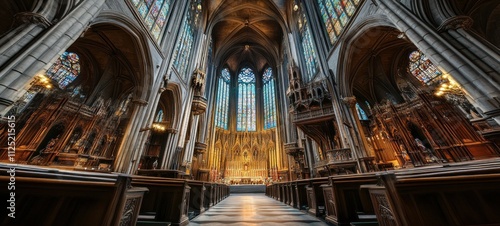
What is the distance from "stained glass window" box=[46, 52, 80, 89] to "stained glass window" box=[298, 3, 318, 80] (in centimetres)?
1438

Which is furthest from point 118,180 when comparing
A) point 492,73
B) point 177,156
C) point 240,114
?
point 240,114

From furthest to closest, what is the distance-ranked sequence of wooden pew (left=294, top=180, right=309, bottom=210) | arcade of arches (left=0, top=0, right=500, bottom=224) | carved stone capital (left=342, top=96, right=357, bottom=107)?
carved stone capital (left=342, top=96, right=357, bottom=107) → wooden pew (left=294, top=180, right=309, bottom=210) → arcade of arches (left=0, top=0, right=500, bottom=224)

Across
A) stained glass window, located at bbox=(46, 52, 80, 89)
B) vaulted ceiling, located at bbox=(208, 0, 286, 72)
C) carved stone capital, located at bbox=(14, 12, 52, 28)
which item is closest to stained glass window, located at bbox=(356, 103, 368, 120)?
vaulted ceiling, located at bbox=(208, 0, 286, 72)

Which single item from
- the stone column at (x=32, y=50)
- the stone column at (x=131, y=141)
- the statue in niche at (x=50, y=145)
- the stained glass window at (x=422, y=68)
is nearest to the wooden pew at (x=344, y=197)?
the stone column at (x=32, y=50)

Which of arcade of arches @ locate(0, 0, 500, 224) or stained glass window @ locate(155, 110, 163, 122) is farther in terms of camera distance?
stained glass window @ locate(155, 110, 163, 122)

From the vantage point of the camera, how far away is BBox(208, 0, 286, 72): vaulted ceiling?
1627 centimetres

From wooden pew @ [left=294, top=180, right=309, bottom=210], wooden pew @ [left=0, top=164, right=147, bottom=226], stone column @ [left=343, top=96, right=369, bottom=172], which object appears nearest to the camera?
wooden pew @ [left=0, top=164, right=147, bottom=226]

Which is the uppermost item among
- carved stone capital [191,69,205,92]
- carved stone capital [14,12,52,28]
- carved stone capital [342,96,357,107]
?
carved stone capital [191,69,205,92]

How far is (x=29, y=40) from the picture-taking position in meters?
3.17

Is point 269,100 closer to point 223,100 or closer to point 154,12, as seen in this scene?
point 223,100

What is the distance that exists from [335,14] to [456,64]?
700 centimetres

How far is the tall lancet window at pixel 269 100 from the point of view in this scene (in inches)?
811

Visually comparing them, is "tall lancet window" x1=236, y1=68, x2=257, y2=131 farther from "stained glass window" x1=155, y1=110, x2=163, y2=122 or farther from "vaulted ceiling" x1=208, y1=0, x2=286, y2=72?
"stained glass window" x1=155, y1=110, x2=163, y2=122

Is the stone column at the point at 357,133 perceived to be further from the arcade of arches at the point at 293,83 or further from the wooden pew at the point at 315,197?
the wooden pew at the point at 315,197
